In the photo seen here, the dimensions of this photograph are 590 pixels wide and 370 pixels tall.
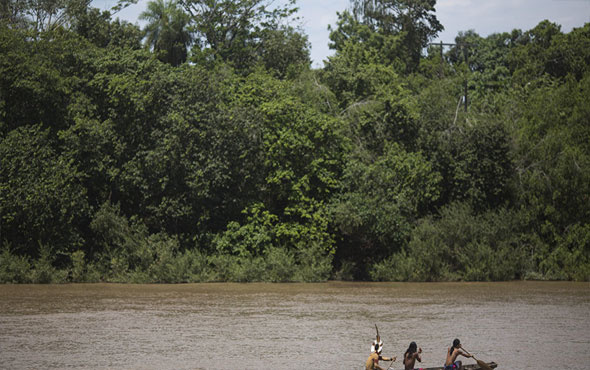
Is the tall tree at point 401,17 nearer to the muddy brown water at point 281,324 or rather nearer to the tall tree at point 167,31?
the tall tree at point 167,31

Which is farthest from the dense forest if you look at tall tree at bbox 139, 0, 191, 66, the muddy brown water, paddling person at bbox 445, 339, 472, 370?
paddling person at bbox 445, 339, 472, 370

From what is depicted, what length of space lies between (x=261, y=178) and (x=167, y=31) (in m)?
19.1

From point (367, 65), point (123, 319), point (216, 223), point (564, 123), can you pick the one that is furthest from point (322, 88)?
point (123, 319)

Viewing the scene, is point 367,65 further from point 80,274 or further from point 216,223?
point 80,274

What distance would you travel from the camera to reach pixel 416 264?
30.5 meters

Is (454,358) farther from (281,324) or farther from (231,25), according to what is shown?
(231,25)

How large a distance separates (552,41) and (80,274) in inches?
1360

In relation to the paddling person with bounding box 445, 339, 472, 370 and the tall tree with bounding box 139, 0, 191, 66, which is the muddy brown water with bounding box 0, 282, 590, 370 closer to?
the paddling person with bounding box 445, 339, 472, 370

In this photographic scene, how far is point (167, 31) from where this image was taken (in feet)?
155

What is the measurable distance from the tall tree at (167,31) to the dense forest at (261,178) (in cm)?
1222

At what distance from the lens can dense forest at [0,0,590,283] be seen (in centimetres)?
3025

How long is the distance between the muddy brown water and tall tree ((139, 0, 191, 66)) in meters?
22.4

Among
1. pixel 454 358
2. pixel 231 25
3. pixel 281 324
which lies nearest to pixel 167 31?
pixel 231 25

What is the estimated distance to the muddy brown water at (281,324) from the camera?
15.6 meters
